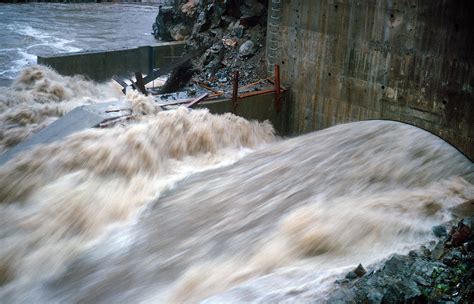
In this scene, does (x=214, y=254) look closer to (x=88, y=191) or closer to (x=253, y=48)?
(x=88, y=191)

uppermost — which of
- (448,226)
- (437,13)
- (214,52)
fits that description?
(437,13)

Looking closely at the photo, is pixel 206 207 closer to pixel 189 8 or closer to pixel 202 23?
pixel 202 23

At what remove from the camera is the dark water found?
66.6 feet

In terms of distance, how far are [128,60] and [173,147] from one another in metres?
9.01

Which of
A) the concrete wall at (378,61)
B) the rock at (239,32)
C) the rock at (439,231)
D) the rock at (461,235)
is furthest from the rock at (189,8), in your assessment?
the rock at (461,235)

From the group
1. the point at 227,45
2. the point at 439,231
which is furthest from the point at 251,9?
Answer: the point at 439,231

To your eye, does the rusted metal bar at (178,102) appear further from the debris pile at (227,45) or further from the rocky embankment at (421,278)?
the rocky embankment at (421,278)

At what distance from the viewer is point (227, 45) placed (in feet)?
50.5

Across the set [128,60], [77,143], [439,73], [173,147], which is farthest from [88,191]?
[128,60]

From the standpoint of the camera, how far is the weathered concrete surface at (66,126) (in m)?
10.1

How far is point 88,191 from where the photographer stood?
8.93m

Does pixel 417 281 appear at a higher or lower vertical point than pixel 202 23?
lower

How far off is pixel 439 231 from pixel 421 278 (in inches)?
59.7

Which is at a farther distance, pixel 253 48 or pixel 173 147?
Result: pixel 253 48
